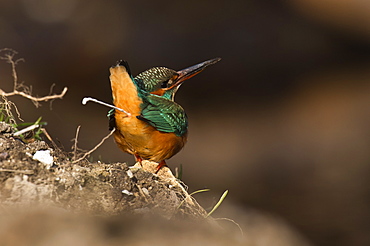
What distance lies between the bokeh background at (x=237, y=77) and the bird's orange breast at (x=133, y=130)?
6629 mm

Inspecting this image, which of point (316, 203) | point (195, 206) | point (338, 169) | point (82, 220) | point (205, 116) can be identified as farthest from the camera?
point (205, 116)

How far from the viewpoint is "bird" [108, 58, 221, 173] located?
13.7 ft

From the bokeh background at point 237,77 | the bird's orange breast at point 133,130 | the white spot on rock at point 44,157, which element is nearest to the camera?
the white spot on rock at point 44,157

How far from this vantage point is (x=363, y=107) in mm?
13016

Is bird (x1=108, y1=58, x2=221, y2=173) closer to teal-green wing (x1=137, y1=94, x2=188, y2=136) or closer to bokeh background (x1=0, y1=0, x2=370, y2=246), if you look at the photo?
teal-green wing (x1=137, y1=94, x2=188, y2=136)

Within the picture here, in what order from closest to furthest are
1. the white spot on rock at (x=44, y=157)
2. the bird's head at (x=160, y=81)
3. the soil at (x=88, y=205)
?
1. the soil at (x=88, y=205)
2. the white spot on rock at (x=44, y=157)
3. the bird's head at (x=160, y=81)

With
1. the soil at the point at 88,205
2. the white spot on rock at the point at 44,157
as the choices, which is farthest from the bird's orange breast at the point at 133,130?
the white spot on rock at the point at 44,157

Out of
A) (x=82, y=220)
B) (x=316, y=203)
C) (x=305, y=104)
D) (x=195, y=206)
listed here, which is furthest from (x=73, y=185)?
(x=305, y=104)

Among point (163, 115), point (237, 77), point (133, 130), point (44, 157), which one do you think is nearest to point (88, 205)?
point (44, 157)

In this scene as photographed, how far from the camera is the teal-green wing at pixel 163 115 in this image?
432 centimetres

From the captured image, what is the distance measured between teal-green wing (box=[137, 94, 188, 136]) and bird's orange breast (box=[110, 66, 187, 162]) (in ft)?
0.13

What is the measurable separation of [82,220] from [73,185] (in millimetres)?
1152

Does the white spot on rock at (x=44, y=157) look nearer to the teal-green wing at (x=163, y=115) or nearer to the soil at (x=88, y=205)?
the soil at (x=88, y=205)

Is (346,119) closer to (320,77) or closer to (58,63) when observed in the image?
(320,77)
